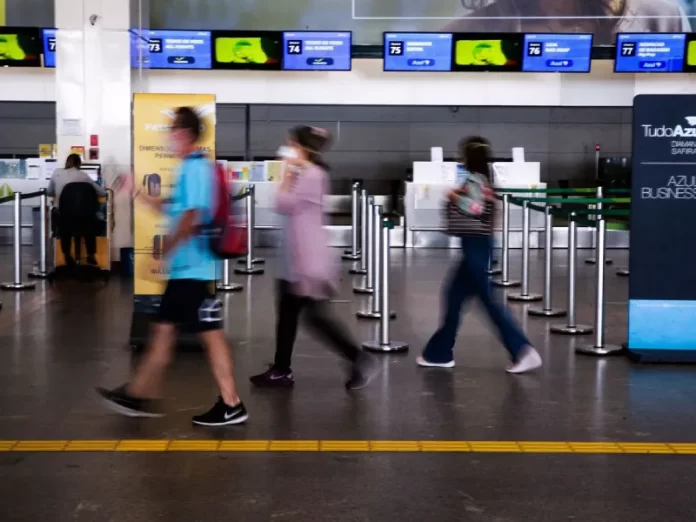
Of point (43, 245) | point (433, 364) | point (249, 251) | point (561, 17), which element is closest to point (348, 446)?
point (433, 364)

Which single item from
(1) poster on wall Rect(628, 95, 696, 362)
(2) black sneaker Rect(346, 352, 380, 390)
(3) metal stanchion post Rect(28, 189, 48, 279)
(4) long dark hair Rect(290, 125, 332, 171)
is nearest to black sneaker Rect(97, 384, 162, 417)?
(2) black sneaker Rect(346, 352, 380, 390)

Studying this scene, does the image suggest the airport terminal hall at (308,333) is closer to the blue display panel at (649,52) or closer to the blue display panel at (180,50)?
the blue display panel at (180,50)

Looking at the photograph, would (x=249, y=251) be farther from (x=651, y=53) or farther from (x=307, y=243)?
(x=651, y=53)

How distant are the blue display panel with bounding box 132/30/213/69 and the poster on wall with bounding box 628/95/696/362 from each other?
34.7ft

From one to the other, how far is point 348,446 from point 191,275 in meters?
1.20

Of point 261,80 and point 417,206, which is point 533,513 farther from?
point 261,80

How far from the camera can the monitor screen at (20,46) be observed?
16719 mm

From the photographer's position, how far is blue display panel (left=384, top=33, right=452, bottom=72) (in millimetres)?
17172

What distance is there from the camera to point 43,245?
13.0 metres

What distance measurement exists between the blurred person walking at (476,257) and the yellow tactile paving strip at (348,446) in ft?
5.97

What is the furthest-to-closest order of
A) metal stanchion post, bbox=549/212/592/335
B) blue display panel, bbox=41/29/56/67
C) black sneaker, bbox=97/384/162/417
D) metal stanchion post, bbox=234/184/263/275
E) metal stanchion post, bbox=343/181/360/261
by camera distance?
1. blue display panel, bbox=41/29/56/67
2. metal stanchion post, bbox=343/181/360/261
3. metal stanchion post, bbox=234/184/263/275
4. metal stanchion post, bbox=549/212/592/335
5. black sneaker, bbox=97/384/162/417

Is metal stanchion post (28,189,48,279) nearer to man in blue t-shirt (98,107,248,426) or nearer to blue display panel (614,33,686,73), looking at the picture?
man in blue t-shirt (98,107,248,426)

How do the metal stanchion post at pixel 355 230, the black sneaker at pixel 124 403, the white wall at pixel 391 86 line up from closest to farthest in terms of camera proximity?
the black sneaker at pixel 124 403, the metal stanchion post at pixel 355 230, the white wall at pixel 391 86

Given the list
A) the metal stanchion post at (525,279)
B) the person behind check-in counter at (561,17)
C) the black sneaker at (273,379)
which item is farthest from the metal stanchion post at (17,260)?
the person behind check-in counter at (561,17)
